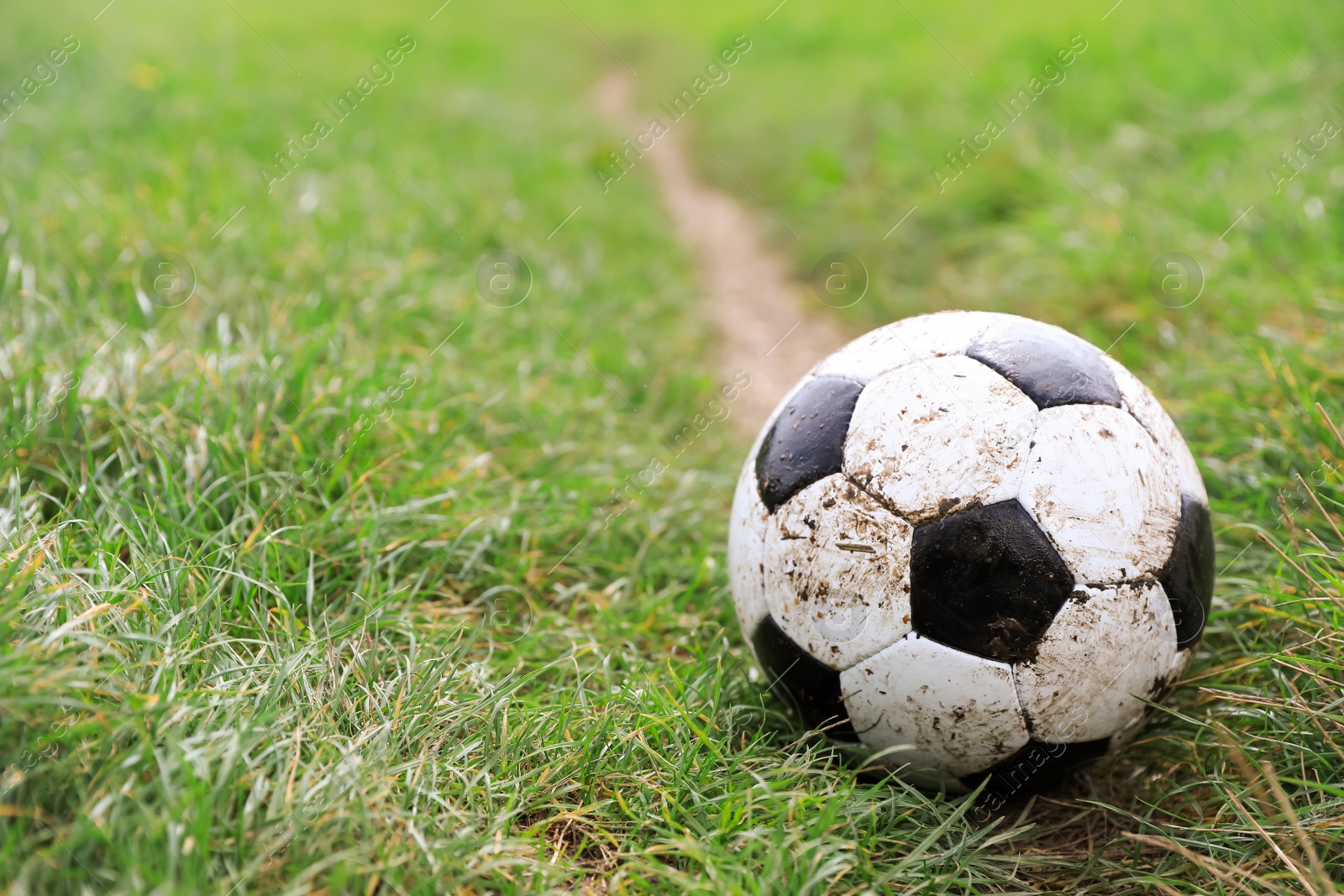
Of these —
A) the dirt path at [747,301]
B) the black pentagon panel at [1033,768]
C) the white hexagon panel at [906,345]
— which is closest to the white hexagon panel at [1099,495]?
the white hexagon panel at [906,345]

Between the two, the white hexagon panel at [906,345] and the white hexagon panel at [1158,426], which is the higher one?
the white hexagon panel at [906,345]

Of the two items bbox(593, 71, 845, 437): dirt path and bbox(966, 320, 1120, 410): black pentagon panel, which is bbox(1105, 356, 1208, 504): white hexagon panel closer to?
bbox(966, 320, 1120, 410): black pentagon panel

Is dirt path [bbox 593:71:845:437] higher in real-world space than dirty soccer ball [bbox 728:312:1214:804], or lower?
lower

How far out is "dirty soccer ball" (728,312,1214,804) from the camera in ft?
6.44

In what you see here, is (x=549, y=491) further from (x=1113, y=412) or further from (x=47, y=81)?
(x=47, y=81)

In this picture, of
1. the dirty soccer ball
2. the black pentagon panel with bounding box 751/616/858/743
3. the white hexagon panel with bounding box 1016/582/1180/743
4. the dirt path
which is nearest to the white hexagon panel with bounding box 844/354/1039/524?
the dirty soccer ball

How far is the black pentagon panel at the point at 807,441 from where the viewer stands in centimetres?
217

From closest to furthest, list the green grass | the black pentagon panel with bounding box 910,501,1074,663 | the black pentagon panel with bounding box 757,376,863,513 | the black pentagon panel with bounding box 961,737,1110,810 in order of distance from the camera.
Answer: the green grass < the black pentagon panel with bounding box 910,501,1074,663 < the black pentagon panel with bounding box 961,737,1110,810 < the black pentagon panel with bounding box 757,376,863,513

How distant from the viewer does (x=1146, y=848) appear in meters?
2.14

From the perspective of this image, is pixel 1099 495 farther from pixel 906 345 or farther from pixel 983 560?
pixel 906 345

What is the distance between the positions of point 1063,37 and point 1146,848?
6930 mm

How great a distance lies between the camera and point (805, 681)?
216cm

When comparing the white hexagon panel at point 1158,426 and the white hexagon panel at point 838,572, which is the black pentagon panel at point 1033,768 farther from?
the white hexagon panel at point 1158,426

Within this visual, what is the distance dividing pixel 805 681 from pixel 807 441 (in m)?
0.60
